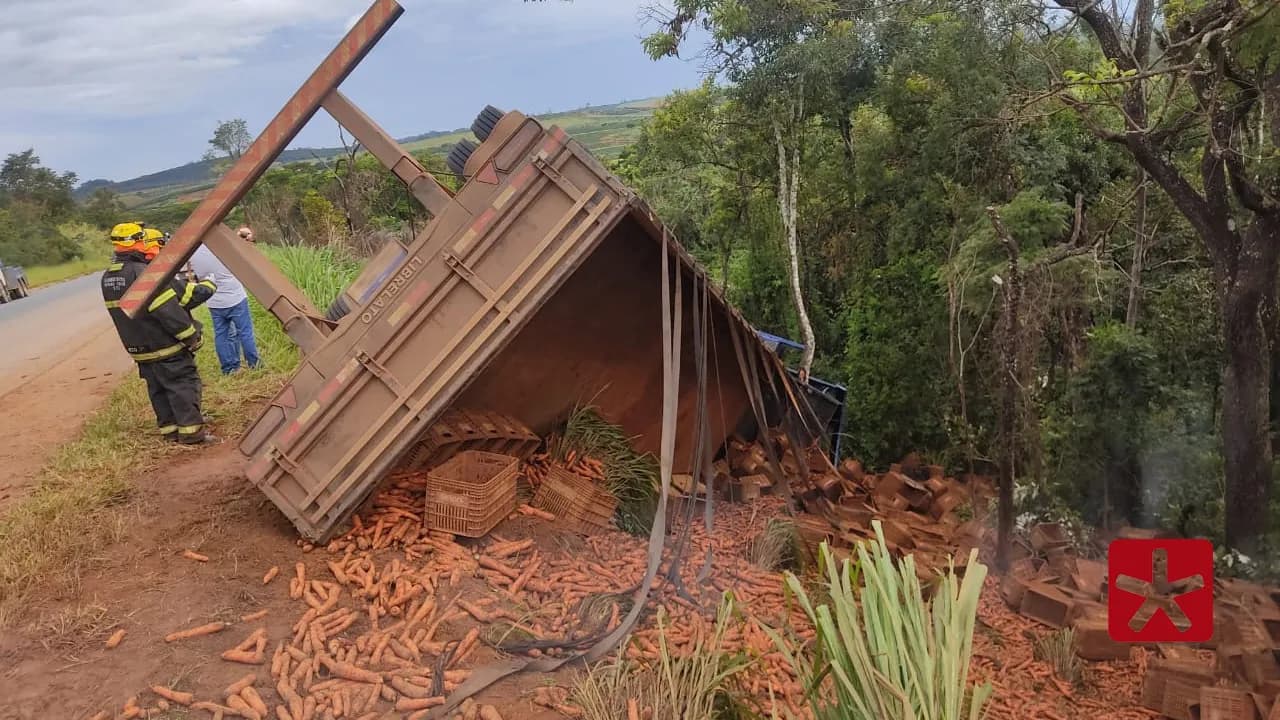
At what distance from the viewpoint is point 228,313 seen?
7.71m

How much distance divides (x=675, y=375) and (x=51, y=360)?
10.4 metres

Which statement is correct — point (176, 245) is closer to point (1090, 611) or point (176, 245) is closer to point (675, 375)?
point (675, 375)

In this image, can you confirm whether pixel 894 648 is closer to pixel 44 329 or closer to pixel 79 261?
pixel 44 329

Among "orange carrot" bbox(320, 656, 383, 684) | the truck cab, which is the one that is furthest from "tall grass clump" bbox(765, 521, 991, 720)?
the truck cab

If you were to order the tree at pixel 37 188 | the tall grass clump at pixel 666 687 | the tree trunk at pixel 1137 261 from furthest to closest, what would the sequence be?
the tree at pixel 37 188 → the tree trunk at pixel 1137 261 → the tall grass clump at pixel 666 687

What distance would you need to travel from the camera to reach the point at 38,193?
40.9m

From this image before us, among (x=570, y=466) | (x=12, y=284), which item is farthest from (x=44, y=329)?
(x=570, y=466)

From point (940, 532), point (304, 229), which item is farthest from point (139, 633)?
point (304, 229)

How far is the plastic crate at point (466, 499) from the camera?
430 centimetres

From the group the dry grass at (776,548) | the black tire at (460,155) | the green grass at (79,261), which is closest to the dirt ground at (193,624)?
the dry grass at (776,548)

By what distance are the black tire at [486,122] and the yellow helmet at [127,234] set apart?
298 centimetres

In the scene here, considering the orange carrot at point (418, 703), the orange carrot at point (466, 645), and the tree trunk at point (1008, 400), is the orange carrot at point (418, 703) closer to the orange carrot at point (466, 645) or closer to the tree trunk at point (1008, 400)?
the orange carrot at point (466, 645)

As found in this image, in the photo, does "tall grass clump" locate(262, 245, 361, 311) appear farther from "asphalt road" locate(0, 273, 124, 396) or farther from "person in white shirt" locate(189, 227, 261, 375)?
"asphalt road" locate(0, 273, 124, 396)

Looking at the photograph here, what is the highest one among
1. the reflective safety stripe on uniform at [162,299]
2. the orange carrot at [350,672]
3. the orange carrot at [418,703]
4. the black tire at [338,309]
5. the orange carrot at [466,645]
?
the black tire at [338,309]
